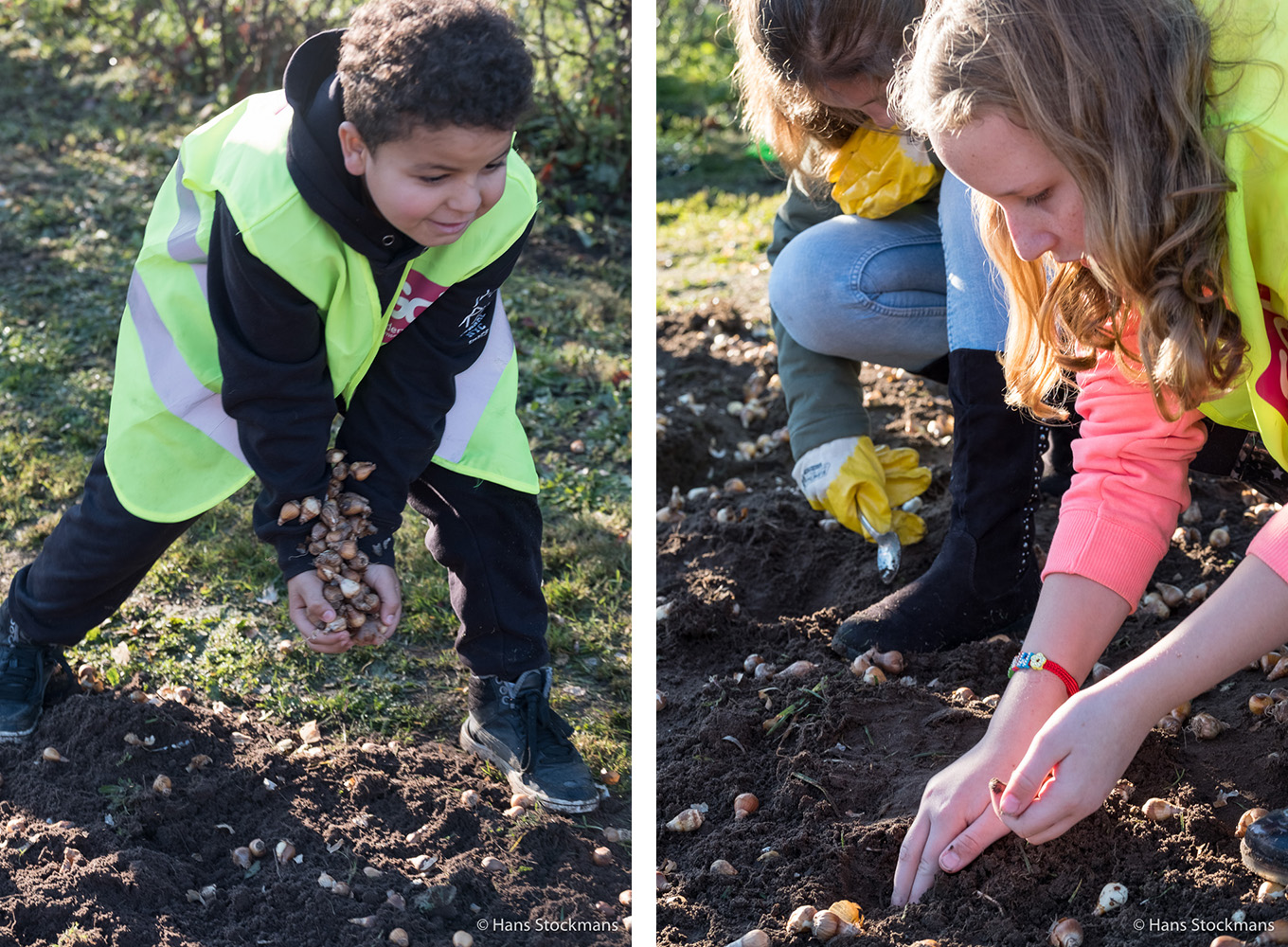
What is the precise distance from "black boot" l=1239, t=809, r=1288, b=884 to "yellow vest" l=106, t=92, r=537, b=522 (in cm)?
115

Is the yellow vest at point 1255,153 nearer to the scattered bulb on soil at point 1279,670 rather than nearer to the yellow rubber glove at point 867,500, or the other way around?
the scattered bulb on soil at point 1279,670

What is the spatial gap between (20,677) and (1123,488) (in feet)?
5.91

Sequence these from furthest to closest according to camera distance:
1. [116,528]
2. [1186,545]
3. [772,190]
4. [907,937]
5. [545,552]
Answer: [772,190] < [545,552] < [1186,545] < [116,528] < [907,937]

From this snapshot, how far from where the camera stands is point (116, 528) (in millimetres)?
1846

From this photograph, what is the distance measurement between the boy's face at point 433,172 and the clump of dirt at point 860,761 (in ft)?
2.94

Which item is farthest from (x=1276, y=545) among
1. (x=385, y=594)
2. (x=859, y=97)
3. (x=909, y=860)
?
(x=385, y=594)

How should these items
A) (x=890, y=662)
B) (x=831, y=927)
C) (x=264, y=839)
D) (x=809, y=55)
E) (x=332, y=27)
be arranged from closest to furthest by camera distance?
1. (x=831, y=927)
2. (x=264, y=839)
3. (x=809, y=55)
4. (x=890, y=662)
5. (x=332, y=27)

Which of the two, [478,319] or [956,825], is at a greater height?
[478,319]

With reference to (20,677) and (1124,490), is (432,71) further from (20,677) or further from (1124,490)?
(20,677)

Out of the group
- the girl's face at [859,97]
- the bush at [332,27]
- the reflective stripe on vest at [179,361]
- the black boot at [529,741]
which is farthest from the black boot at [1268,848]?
the bush at [332,27]

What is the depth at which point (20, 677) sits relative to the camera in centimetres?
200

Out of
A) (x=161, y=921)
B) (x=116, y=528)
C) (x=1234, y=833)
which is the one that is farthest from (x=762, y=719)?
(x=116, y=528)

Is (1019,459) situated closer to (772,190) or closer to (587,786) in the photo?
(587,786)

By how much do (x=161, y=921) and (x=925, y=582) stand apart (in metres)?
1.31
